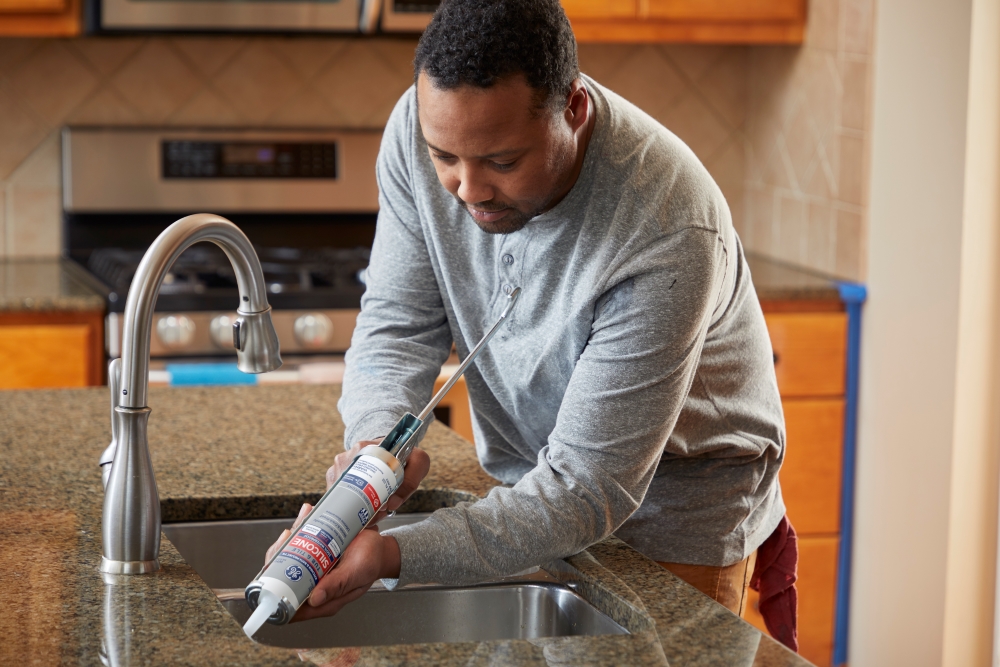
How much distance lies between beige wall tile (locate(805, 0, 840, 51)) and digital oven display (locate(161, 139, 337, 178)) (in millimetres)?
1198

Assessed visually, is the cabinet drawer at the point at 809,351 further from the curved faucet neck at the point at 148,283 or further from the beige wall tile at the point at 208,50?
the curved faucet neck at the point at 148,283

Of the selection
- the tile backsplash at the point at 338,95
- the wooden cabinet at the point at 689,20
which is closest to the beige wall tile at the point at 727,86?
the tile backsplash at the point at 338,95

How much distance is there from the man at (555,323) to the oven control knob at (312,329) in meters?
1.15

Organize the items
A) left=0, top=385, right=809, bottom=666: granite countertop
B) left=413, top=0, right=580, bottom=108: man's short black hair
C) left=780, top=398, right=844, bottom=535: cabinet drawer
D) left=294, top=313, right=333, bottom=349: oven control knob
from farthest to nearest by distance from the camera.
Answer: left=780, top=398, right=844, bottom=535: cabinet drawer < left=294, top=313, right=333, bottom=349: oven control knob < left=413, top=0, right=580, bottom=108: man's short black hair < left=0, top=385, right=809, bottom=666: granite countertop

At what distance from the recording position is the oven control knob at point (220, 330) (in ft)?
8.20

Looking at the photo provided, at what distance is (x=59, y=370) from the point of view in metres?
2.45

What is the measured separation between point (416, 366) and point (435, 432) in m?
0.25

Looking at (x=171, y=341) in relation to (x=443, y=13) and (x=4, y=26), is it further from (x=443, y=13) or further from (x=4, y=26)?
(x=443, y=13)

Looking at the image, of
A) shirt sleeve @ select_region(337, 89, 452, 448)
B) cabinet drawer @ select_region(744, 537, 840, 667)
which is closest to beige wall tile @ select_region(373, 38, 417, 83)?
cabinet drawer @ select_region(744, 537, 840, 667)

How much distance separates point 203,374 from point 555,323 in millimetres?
1416

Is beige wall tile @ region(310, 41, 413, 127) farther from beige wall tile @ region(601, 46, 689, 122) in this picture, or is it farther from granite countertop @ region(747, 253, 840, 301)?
granite countertop @ region(747, 253, 840, 301)

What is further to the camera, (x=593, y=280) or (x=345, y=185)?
(x=345, y=185)

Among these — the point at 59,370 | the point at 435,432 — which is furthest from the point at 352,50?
the point at 435,432

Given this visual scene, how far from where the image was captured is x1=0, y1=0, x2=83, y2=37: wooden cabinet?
2.61m
